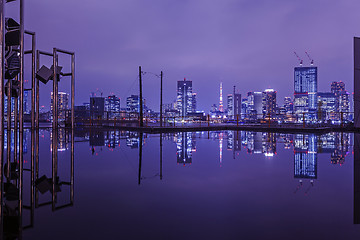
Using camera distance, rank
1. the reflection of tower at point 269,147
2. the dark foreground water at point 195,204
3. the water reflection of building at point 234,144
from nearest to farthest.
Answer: the dark foreground water at point 195,204 → the reflection of tower at point 269,147 → the water reflection of building at point 234,144

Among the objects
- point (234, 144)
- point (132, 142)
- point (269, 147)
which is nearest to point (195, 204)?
point (269, 147)

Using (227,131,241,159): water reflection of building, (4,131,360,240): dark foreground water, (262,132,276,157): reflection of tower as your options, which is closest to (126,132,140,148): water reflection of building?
(227,131,241,159): water reflection of building

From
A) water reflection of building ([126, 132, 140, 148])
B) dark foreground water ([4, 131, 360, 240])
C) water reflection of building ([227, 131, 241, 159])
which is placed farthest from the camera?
water reflection of building ([126, 132, 140, 148])

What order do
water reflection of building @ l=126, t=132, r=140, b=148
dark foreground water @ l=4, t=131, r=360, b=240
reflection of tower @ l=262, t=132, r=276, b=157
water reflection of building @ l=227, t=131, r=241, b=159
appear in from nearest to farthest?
dark foreground water @ l=4, t=131, r=360, b=240
reflection of tower @ l=262, t=132, r=276, b=157
water reflection of building @ l=227, t=131, r=241, b=159
water reflection of building @ l=126, t=132, r=140, b=148

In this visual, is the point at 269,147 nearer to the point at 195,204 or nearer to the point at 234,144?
the point at 234,144

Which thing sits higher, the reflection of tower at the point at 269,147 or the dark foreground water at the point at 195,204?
the reflection of tower at the point at 269,147

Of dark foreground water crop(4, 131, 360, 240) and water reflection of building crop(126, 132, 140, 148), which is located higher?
water reflection of building crop(126, 132, 140, 148)

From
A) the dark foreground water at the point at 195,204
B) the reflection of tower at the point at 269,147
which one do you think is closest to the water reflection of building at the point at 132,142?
the reflection of tower at the point at 269,147

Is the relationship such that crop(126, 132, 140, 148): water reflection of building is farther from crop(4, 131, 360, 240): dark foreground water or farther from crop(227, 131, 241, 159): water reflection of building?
crop(4, 131, 360, 240): dark foreground water

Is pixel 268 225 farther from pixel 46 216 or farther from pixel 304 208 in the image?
pixel 46 216

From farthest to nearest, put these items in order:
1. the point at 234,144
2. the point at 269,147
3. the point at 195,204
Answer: the point at 234,144 → the point at 269,147 → the point at 195,204

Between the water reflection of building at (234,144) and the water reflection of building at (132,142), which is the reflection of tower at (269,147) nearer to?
the water reflection of building at (234,144)

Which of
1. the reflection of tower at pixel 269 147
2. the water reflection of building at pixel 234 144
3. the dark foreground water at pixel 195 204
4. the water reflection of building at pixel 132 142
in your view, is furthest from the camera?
the water reflection of building at pixel 132 142

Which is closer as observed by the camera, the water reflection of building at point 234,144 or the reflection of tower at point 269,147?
the reflection of tower at point 269,147
